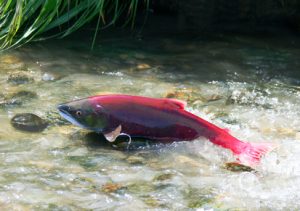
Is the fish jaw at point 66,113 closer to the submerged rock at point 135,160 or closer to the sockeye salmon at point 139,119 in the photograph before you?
the sockeye salmon at point 139,119

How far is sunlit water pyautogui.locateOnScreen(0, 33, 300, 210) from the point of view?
3131 millimetres

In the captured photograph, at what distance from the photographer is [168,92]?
4.65 metres

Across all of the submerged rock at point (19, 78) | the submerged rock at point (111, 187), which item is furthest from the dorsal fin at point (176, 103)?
the submerged rock at point (19, 78)

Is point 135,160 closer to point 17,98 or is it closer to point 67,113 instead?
point 67,113

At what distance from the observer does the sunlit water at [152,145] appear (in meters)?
3.13

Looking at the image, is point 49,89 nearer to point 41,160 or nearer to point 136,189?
point 41,160

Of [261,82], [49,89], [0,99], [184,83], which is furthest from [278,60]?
[0,99]

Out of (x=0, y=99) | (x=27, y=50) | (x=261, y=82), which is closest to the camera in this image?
(x=0, y=99)

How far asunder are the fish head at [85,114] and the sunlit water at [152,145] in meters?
0.13

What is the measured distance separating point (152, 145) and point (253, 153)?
570 millimetres

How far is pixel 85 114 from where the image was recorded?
12.1 ft

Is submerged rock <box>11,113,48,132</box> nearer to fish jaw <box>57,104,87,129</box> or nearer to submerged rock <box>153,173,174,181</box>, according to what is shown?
fish jaw <box>57,104,87,129</box>

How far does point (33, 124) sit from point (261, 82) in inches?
72.0

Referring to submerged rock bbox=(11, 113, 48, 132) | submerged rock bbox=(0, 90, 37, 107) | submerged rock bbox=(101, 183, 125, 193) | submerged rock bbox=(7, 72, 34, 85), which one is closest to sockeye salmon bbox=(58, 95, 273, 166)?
submerged rock bbox=(11, 113, 48, 132)
